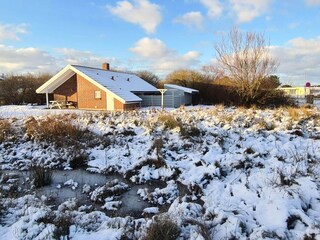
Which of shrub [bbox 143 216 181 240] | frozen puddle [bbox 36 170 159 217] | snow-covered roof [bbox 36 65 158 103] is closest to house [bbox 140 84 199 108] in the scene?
snow-covered roof [bbox 36 65 158 103]

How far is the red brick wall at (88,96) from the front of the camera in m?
24.2

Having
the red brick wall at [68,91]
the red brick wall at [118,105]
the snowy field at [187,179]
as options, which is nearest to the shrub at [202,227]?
the snowy field at [187,179]

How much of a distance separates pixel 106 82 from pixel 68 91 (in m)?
4.86

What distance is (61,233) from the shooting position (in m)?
3.53

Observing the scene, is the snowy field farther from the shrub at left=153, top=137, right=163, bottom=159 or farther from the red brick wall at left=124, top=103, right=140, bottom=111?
the red brick wall at left=124, top=103, right=140, bottom=111

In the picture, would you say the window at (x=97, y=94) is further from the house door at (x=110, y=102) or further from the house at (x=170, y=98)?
the house at (x=170, y=98)

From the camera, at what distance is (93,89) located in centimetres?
2467

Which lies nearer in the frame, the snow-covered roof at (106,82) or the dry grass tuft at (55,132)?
the dry grass tuft at (55,132)

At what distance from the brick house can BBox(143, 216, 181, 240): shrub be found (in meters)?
18.8

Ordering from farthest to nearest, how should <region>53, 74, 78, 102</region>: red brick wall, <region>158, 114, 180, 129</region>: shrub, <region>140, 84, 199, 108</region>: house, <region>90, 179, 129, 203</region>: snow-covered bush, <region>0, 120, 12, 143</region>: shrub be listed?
<region>140, 84, 199, 108</region>: house
<region>53, 74, 78, 102</region>: red brick wall
<region>158, 114, 180, 129</region>: shrub
<region>0, 120, 12, 143</region>: shrub
<region>90, 179, 129, 203</region>: snow-covered bush

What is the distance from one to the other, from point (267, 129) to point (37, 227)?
620cm

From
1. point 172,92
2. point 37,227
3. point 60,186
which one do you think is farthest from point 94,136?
point 172,92

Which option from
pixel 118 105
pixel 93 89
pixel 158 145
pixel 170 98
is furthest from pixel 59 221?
pixel 170 98

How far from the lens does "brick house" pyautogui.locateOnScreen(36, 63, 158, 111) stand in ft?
75.6
